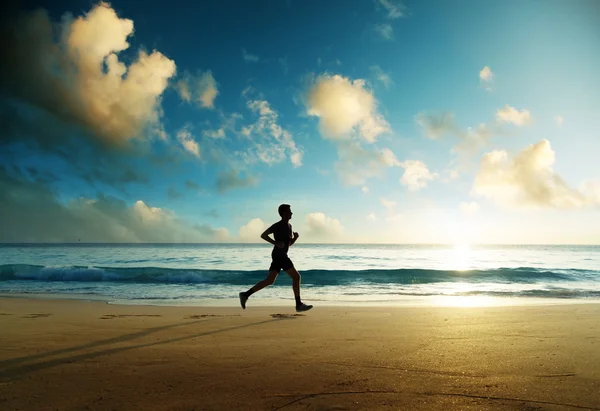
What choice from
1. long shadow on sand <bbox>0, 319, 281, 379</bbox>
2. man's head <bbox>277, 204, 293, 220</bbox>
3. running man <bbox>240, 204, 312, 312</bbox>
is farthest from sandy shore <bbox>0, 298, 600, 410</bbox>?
man's head <bbox>277, 204, 293, 220</bbox>

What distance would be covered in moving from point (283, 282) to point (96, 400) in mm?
18193

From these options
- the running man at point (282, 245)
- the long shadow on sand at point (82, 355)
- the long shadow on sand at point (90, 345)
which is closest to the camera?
the long shadow on sand at point (82, 355)

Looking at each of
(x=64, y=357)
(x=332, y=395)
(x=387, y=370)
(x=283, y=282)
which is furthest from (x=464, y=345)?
(x=283, y=282)

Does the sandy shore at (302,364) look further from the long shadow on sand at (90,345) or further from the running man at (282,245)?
the running man at (282,245)

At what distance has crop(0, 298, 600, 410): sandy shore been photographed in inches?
130

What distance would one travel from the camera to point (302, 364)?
4.36 meters

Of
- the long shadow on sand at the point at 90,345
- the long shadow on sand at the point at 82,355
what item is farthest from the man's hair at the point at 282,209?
the long shadow on sand at the point at 90,345

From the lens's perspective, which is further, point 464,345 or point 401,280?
point 401,280

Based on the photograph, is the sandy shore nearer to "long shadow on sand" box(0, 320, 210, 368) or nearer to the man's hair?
"long shadow on sand" box(0, 320, 210, 368)

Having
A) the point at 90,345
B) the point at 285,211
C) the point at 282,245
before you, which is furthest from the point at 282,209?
the point at 90,345

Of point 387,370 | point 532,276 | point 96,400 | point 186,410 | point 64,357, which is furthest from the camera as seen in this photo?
point 532,276

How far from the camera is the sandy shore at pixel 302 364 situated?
3293mm

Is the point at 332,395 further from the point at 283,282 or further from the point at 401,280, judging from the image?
the point at 401,280

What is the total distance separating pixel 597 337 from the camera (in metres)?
5.82
